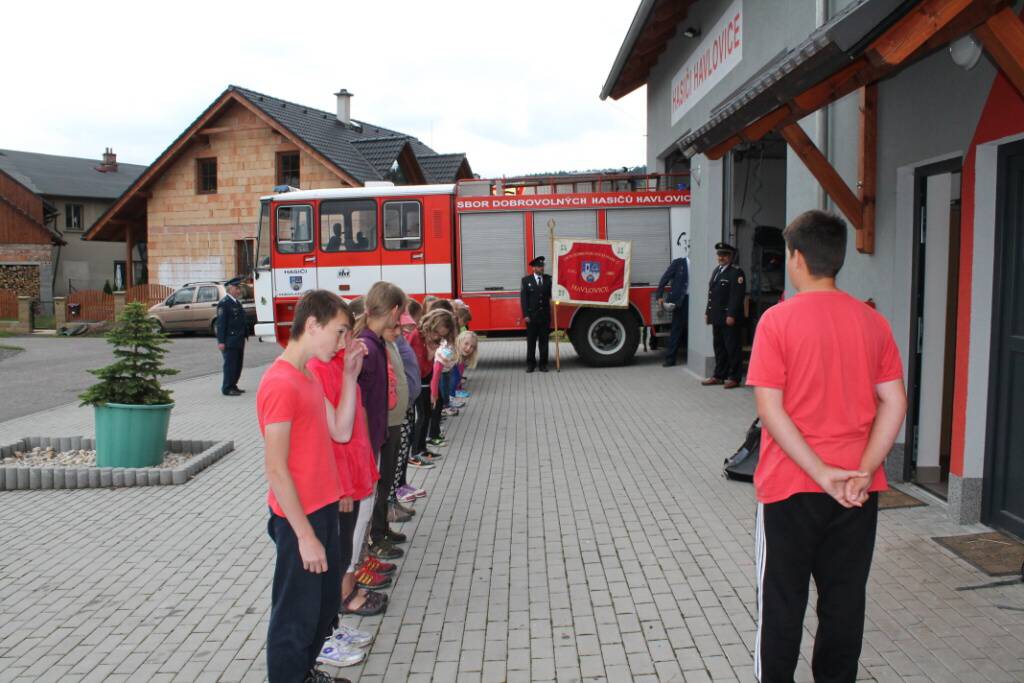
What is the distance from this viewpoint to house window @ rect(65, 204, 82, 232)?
5071 cm

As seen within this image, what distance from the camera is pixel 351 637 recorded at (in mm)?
4121

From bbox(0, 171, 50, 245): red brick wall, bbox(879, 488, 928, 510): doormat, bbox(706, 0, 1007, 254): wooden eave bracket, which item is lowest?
bbox(879, 488, 928, 510): doormat

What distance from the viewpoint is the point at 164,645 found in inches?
166

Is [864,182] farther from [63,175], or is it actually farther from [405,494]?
[63,175]

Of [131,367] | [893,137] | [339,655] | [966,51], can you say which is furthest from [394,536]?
Answer: [893,137]

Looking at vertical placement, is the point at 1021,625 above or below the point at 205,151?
below

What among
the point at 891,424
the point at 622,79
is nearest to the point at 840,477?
the point at 891,424

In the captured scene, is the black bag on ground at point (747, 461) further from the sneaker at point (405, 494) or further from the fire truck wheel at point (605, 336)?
the fire truck wheel at point (605, 336)

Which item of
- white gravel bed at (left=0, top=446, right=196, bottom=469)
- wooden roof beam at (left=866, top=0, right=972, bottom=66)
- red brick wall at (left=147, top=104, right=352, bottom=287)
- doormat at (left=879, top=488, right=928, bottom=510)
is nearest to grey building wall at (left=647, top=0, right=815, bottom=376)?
doormat at (left=879, top=488, right=928, bottom=510)

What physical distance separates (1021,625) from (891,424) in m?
1.85

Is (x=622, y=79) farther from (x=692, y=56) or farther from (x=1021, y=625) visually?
(x=1021, y=625)

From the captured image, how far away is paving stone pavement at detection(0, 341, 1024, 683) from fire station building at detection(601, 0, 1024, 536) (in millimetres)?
769

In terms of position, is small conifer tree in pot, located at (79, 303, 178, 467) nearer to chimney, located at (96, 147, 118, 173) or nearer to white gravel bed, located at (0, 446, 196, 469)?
white gravel bed, located at (0, 446, 196, 469)

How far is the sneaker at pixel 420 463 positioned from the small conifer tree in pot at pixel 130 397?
2.18m
